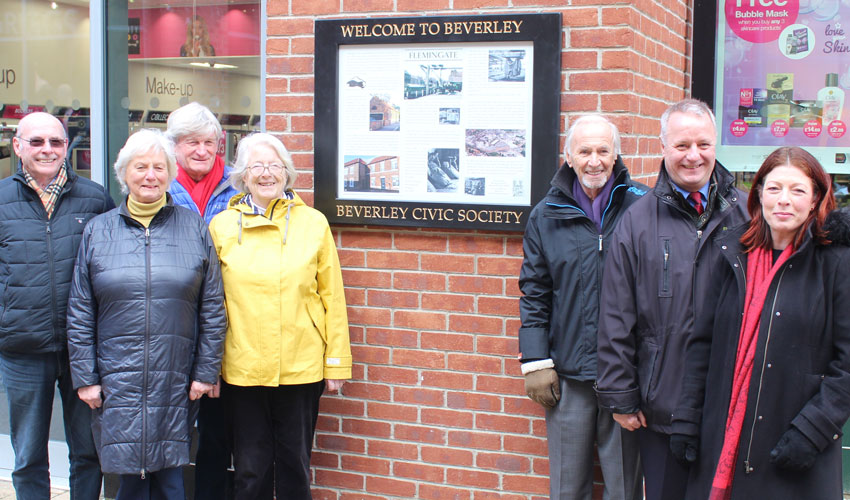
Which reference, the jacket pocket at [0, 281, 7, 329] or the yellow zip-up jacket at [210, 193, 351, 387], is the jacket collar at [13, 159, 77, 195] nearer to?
the jacket pocket at [0, 281, 7, 329]

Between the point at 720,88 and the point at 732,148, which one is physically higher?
the point at 720,88

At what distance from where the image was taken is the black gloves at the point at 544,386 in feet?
11.5

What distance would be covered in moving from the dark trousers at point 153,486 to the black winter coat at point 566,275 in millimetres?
1559

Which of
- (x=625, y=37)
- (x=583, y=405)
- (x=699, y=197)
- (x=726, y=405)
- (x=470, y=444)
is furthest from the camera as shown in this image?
(x=470, y=444)

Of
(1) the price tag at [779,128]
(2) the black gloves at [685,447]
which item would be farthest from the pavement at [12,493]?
(1) the price tag at [779,128]

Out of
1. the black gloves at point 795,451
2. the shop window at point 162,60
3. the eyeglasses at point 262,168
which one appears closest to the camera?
the black gloves at point 795,451

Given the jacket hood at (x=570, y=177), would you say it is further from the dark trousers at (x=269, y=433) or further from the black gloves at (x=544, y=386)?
the dark trousers at (x=269, y=433)

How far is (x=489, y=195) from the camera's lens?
157 inches

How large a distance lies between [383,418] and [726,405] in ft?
6.04

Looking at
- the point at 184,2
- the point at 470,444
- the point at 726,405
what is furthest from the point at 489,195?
the point at 184,2

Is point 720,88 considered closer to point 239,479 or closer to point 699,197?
point 699,197

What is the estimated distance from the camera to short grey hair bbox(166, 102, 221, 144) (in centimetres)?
402

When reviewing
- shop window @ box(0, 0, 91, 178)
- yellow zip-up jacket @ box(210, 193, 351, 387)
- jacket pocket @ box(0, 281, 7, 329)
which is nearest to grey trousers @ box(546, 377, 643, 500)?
yellow zip-up jacket @ box(210, 193, 351, 387)

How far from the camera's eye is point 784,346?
9.12 feet
